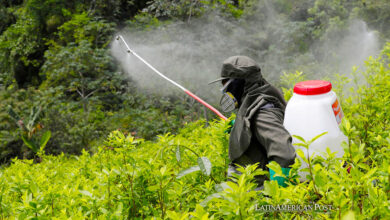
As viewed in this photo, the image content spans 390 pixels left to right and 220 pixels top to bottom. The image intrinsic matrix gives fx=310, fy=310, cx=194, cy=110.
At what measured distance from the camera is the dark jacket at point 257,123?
184cm

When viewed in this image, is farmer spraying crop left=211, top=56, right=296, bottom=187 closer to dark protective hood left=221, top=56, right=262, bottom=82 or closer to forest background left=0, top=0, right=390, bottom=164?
dark protective hood left=221, top=56, right=262, bottom=82

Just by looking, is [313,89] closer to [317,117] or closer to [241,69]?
[317,117]

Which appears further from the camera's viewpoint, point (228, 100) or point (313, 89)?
point (228, 100)

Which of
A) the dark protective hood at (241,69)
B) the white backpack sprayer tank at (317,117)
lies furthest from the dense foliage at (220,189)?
the dark protective hood at (241,69)

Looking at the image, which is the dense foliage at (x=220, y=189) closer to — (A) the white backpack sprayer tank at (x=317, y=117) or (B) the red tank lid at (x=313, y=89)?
(A) the white backpack sprayer tank at (x=317, y=117)

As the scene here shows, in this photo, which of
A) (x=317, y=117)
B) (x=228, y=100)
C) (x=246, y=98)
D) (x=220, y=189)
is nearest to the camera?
(x=220, y=189)

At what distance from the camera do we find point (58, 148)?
816 cm

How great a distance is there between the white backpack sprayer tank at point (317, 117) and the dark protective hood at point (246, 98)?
0.91ft

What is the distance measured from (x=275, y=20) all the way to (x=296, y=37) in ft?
3.12

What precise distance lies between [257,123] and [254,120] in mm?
41

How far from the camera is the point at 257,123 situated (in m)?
1.99

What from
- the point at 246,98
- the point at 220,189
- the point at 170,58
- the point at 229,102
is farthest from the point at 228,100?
the point at 170,58

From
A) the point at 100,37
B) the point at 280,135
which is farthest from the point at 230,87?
the point at 100,37

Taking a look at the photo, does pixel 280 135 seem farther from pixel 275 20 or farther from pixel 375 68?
pixel 275 20
